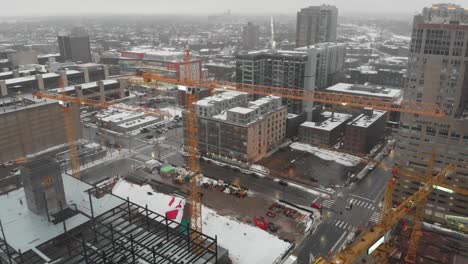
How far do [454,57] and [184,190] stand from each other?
154ft

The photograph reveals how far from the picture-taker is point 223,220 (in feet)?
174

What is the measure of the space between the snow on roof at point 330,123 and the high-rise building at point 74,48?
135543mm

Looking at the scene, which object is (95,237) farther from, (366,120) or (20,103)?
(366,120)

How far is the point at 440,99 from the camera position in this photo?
50469mm

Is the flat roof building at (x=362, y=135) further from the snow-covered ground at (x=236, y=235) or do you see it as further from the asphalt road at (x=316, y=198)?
the snow-covered ground at (x=236, y=235)

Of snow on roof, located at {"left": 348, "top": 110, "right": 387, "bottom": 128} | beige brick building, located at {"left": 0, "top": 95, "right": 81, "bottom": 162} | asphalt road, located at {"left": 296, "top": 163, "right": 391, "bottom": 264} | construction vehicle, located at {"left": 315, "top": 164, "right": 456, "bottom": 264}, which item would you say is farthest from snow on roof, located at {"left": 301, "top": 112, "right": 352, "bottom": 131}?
beige brick building, located at {"left": 0, "top": 95, "right": 81, "bottom": 162}

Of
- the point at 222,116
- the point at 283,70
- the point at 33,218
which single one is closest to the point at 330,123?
the point at 283,70

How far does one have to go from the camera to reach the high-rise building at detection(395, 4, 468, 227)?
48844 mm

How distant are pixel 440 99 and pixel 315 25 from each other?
147071mm

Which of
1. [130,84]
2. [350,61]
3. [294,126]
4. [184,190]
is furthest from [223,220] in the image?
[350,61]

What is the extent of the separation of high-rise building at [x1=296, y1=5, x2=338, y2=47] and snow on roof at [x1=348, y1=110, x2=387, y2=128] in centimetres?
10672

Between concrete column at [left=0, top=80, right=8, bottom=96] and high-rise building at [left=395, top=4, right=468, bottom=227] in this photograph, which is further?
concrete column at [left=0, top=80, right=8, bottom=96]

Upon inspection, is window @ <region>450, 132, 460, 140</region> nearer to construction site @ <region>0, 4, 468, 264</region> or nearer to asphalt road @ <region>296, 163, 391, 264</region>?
construction site @ <region>0, 4, 468, 264</region>

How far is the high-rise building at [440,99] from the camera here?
48844 mm
